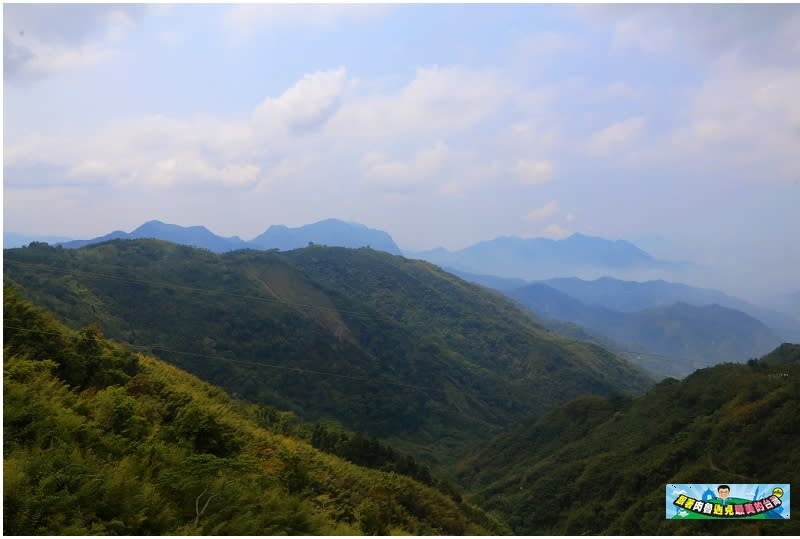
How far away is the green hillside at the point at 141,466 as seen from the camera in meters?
8.32

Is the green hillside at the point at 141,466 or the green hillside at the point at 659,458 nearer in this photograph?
the green hillside at the point at 141,466

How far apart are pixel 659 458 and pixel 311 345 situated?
92.9m

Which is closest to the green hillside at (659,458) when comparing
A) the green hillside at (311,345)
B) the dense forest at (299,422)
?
the dense forest at (299,422)

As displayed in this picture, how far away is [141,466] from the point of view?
9.95 metres

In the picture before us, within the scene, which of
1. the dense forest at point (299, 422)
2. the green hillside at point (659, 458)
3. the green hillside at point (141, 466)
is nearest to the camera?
the green hillside at point (141, 466)

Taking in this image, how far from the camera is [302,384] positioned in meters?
109

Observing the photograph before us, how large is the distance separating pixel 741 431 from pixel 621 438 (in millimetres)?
17490

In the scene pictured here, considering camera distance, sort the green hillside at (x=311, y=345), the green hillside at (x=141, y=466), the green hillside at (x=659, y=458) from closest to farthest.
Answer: the green hillside at (x=141, y=466)
the green hillside at (x=659, y=458)
the green hillside at (x=311, y=345)

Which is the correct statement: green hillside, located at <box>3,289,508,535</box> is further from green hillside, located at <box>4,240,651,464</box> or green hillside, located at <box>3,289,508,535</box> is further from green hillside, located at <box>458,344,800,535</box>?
green hillside, located at <box>4,240,651,464</box>

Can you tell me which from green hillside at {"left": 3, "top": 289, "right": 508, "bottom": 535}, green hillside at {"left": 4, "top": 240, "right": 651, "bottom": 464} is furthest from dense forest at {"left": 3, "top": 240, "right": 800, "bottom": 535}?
green hillside at {"left": 4, "top": 240, "right": 651, "bottom": 464}

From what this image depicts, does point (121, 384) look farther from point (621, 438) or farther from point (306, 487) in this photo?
point (621, 438)

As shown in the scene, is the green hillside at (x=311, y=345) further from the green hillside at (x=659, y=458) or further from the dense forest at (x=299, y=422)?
the green hillside at (x=659, y=458)

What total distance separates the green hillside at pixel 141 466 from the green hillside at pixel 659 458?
12668 millimetres

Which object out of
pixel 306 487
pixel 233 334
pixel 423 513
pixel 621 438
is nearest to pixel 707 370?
pixel 621 438
